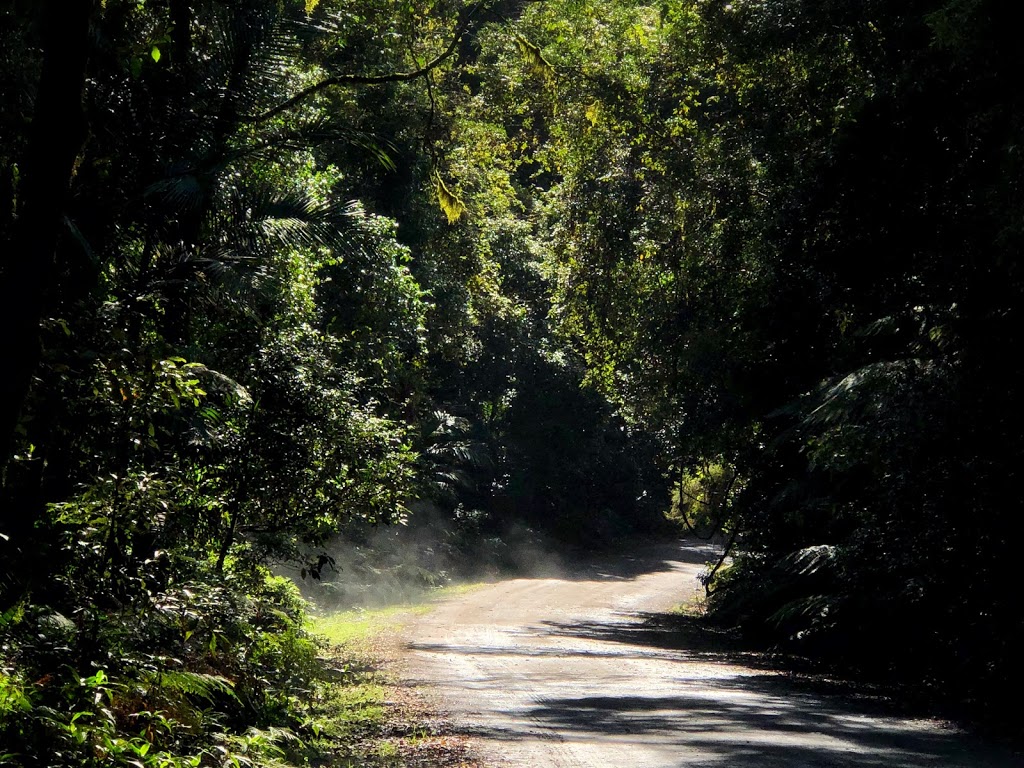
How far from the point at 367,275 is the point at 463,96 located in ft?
18.6

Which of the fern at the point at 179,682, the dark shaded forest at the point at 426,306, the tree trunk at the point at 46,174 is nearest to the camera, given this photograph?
the tree trunk at the point at 46,174

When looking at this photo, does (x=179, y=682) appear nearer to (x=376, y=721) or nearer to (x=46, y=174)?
(x=46, y=174)

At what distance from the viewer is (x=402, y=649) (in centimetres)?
1948

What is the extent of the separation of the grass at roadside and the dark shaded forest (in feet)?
1.75

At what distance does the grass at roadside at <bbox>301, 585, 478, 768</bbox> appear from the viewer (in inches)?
358

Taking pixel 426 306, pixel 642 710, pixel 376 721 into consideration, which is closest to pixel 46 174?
pixel 376 721

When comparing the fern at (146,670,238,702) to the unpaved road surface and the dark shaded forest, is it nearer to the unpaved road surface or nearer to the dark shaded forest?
the dark shaded forest

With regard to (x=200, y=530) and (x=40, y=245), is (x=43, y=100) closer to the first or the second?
(x=40, y=245)

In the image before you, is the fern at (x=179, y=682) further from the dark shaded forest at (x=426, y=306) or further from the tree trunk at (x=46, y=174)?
the tree trunk at (x=46, y=174)

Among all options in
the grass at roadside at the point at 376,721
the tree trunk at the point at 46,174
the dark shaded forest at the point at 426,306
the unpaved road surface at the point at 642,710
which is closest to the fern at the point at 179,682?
the dark shaded forest at the point at 426,306

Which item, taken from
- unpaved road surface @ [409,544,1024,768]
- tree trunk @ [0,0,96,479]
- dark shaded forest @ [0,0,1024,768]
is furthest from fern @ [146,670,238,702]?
unpaved road surface @ [409,544,1024,768]

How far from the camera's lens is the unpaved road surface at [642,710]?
9086mm

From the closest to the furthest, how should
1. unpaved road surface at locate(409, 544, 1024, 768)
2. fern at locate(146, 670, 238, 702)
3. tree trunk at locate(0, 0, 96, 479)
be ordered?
tree trunk at locate(0, 0, 96, 479), fern at locate(146, 670, 238, 702), unpaved road surface at locate(409, 544, 1024, 768)

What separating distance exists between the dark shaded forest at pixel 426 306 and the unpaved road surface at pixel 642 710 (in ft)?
5.79
